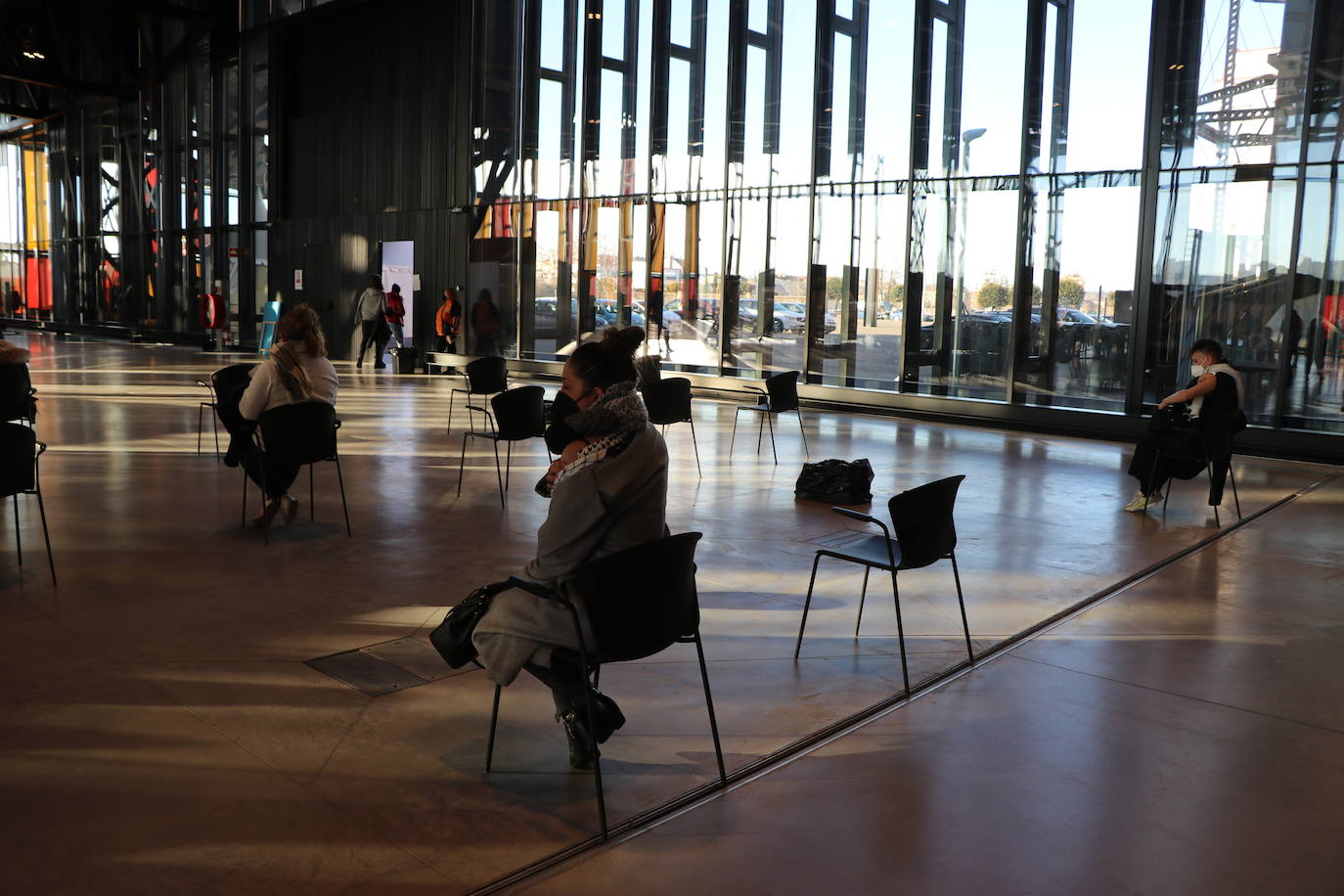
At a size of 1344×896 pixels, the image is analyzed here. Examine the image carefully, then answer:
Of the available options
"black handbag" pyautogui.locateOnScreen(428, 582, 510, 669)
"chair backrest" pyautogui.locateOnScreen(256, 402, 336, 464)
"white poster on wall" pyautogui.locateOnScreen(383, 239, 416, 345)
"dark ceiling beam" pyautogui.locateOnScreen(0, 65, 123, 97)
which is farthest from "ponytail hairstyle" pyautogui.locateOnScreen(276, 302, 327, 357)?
"dark ceiling beam" pyautogui.locateOnScreen(0, 65, 123, 97)

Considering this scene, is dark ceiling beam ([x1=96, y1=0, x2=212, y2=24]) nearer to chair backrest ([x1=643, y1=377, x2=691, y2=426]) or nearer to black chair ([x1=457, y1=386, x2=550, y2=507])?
chair backrest ([x1=643, y1=377, x2=691, y2=426])

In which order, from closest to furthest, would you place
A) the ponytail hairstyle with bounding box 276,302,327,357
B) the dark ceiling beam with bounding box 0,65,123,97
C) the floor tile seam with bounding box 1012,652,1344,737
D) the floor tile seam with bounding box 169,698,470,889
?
1. the floor tile seam with bounding box 169,698,470,889
2. the floor tile seam with bounding box 1012,652,1344,737
3. the ponytail hairstyle with bounding box 276,302,327,357
4. the dark ceiling beam with bounding box 0,65,123,97

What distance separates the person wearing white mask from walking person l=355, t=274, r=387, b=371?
14855 mm

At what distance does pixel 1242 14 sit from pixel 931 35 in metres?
3.82

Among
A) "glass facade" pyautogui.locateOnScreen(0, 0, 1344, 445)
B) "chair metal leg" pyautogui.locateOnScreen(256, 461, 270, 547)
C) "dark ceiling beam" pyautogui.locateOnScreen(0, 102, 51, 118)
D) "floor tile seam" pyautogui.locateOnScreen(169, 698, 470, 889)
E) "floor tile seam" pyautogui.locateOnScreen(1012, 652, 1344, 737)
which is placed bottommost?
"floor tile seam" pyautogui.locateOnScreen(169, 698, 470, 889)

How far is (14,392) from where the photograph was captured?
703 centimetres

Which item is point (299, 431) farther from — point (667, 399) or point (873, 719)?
point (873, 719)

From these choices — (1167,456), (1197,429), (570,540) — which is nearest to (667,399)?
(1167,456)

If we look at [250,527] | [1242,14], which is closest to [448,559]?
[250,527]

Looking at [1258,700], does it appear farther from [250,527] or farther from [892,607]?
[250,527]

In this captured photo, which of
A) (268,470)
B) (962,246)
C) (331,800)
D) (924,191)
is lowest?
(331,800)

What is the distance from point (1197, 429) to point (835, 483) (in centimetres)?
253

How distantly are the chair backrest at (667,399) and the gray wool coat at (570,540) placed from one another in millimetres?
5580

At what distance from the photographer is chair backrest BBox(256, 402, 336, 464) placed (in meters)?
6.09
